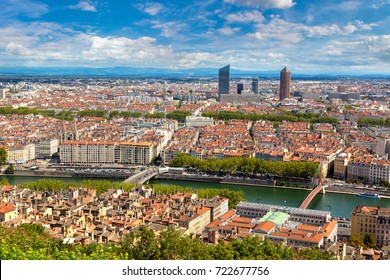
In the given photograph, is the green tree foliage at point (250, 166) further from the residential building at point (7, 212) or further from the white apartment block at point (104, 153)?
the residential building at point (7, 212)

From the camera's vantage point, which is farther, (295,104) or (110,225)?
(295,104)

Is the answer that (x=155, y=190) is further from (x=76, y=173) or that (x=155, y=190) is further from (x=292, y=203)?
(x=76, y=173)

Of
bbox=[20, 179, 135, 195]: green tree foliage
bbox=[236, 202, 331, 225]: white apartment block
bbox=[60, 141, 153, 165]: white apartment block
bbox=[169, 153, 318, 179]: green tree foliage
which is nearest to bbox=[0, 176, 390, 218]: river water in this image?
bbox=[169, 153, 318, 179]: green tree foliage

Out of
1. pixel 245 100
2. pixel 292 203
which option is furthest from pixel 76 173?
pixel 245 100

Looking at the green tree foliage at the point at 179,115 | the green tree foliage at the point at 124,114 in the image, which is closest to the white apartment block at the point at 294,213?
the green tree foliage at the point at 179,115

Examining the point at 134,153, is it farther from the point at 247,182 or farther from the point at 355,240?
the point at 355,240
